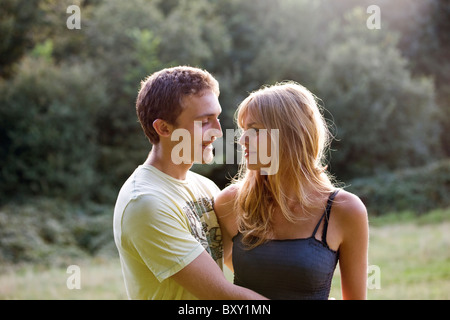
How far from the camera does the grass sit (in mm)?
6691

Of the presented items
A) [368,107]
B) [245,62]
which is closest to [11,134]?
[245,62]

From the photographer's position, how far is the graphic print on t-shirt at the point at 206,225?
250 cm

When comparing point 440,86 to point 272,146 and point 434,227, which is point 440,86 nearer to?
point 434,227

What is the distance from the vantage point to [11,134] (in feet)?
41.6

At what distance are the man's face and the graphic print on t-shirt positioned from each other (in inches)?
9.8

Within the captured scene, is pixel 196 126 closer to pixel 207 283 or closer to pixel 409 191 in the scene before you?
pixel 207 283

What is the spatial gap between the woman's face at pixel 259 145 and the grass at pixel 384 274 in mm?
3367

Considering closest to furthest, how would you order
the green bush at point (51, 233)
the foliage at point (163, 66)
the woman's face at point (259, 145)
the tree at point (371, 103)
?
the woman's face at point (259, 145) → the green bush at point (51, 233) → the foliage at point (163, 66) → the tree at point (371, 103)

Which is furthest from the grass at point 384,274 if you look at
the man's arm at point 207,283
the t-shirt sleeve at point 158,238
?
the t-shirt sleeve at point 158,238

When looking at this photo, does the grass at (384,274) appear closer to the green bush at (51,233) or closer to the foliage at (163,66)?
the green bush at (51,233)

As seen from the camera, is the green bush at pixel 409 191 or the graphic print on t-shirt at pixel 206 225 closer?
the graphic print on t-shirt at pixel 206 225

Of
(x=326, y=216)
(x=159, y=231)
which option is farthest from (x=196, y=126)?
(x=326, y=216)

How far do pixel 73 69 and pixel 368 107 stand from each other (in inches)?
378

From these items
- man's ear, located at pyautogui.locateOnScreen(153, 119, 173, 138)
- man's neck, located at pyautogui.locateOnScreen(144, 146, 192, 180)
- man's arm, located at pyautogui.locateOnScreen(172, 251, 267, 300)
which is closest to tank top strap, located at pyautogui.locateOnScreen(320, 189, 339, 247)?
man's arm, located at pyautogui.locateOnScreen(172, 251, 267, 300)
